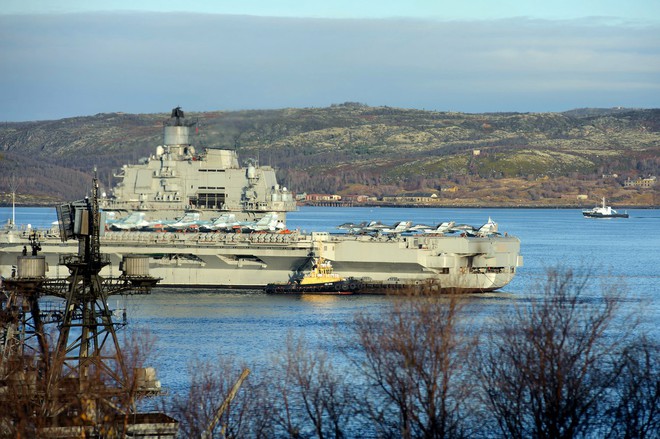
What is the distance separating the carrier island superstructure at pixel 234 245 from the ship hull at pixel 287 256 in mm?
38

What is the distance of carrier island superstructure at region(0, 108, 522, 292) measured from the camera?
51312 millimetres

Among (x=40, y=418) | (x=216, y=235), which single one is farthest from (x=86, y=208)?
(x=216, y=235)

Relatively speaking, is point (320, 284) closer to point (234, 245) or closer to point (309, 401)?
point (234, 245)

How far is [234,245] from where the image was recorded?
51.3 metres

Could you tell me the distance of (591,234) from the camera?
117 meters

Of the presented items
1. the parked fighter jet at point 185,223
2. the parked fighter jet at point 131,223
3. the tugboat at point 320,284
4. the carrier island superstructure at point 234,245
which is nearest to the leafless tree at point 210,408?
the tugboat at point 320,284

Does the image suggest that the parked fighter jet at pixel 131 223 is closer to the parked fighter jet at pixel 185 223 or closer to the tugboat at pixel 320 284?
the parked fighter jet at pixel 185 223

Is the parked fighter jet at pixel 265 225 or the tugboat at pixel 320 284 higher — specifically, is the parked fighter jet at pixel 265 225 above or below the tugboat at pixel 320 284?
above

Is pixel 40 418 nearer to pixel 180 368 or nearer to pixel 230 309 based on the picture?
pixel 180 368

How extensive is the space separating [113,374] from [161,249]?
30756mm

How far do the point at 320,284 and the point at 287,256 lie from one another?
1.69 metres

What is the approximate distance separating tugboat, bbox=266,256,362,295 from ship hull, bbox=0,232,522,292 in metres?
0.41

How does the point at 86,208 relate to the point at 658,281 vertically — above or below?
above

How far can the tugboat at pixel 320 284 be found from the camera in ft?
168
